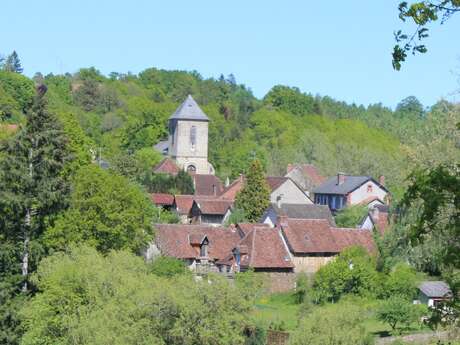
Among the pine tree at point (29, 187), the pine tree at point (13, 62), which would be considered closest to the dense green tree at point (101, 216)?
the pine tree at point (29, 187)

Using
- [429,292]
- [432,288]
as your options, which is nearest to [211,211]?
[432,288]

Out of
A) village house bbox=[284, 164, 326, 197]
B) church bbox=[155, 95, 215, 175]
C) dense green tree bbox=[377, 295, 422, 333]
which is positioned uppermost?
church bbox=[155, 95, 215, 175]

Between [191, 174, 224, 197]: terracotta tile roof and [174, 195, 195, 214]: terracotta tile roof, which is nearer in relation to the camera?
[174, 195, 195, 214]: terracotta tile roof

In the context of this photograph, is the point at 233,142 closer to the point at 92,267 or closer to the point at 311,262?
the point at 311,262

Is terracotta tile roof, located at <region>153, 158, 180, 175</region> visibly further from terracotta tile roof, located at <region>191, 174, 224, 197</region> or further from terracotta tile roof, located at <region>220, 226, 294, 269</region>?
terracotta tile roof, located at <region>220, 226, 294, 269</region>

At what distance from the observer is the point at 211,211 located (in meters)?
64.2

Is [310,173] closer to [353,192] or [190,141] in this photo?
[190,141]

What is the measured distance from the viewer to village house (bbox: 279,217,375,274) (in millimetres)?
49281

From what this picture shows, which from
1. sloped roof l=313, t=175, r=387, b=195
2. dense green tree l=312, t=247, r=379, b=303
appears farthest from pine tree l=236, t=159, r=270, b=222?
dense green tree l=312, t=247, r=379, b=303

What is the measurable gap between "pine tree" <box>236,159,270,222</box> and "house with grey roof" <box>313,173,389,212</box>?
32.8ft

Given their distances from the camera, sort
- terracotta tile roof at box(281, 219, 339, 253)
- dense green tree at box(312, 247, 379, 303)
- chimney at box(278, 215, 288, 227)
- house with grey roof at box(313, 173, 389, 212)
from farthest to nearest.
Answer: house with grey roof at box(313, 173, 389, 212), chimney at box(278, 215, 288, 227), terracotta tile roof at box(281, 219, 339, 253), dense green tree at box(312, 247, 379, 303)

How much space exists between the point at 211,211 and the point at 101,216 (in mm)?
24667

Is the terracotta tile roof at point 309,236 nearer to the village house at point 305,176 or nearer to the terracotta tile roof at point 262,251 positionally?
the terracotta tile roof at point 262,251

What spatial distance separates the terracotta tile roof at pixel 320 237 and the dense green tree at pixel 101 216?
1023cm
